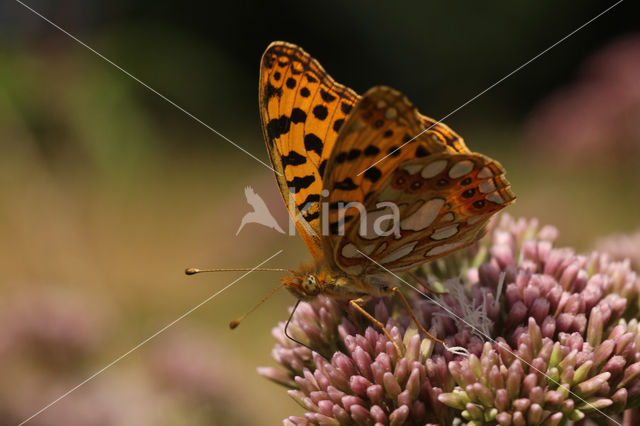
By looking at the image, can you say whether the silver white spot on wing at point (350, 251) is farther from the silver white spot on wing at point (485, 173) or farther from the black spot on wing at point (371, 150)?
the silver white spot on wing at point (485, 173)

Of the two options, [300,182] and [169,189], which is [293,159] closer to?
[300,182]

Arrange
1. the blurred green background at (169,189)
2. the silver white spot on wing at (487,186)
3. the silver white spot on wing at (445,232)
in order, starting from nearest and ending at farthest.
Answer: the silver white spot on wing at (487,186) → the silver white spot on wing at (445,232) → the blurred green background at (169,189)

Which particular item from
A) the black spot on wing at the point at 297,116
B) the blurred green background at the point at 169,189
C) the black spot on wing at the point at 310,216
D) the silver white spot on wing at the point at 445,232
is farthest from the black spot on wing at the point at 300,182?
the blurred green background at the point at 169,189

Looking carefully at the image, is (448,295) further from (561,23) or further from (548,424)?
(561,23)

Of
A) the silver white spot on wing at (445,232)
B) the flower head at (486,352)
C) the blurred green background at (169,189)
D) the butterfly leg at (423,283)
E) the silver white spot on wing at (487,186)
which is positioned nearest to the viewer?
the flower head at (486,352)

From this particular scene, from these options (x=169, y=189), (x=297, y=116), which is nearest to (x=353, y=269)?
(x=297, y=116)

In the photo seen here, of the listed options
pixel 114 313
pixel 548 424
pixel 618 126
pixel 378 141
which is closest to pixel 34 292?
pixel 114 313
